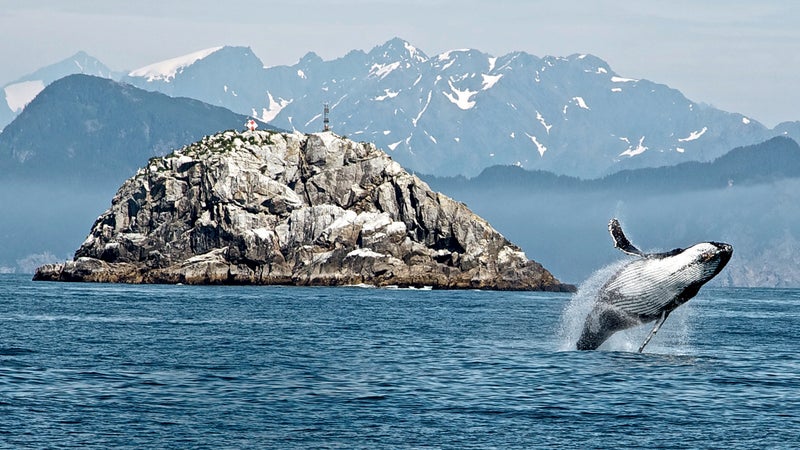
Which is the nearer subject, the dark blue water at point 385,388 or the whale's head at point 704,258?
the dark blue water at point 385,388

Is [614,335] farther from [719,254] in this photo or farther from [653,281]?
[719,254]

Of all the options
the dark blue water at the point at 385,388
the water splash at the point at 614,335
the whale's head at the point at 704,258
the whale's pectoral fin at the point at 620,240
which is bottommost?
the dark blue water at the point at 385,388

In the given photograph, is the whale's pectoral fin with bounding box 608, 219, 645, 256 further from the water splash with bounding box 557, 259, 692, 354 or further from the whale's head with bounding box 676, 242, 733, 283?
the water splash with bounding box 557, 259, 692, 354

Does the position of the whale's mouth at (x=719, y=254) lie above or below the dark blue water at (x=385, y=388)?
above

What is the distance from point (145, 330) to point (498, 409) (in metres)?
41.5

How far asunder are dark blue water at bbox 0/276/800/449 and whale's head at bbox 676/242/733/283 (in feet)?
16.7

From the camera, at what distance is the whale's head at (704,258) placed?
161ft

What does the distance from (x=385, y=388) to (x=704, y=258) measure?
575 inches

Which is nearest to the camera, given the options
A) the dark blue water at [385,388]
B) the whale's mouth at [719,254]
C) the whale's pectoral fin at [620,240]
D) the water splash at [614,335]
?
the dark blue water at [385,388]

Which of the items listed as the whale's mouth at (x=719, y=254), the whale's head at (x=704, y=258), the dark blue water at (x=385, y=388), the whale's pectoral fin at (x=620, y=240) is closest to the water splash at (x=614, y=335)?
the dark blue water at (x=385, y=388)

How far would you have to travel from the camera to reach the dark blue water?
40812 millimetres

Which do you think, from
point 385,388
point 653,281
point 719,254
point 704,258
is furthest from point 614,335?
point 385,388

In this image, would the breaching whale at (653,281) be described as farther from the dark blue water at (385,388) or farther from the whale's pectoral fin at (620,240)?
the dark blue water at (385,388)

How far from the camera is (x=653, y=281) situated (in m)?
50.7
